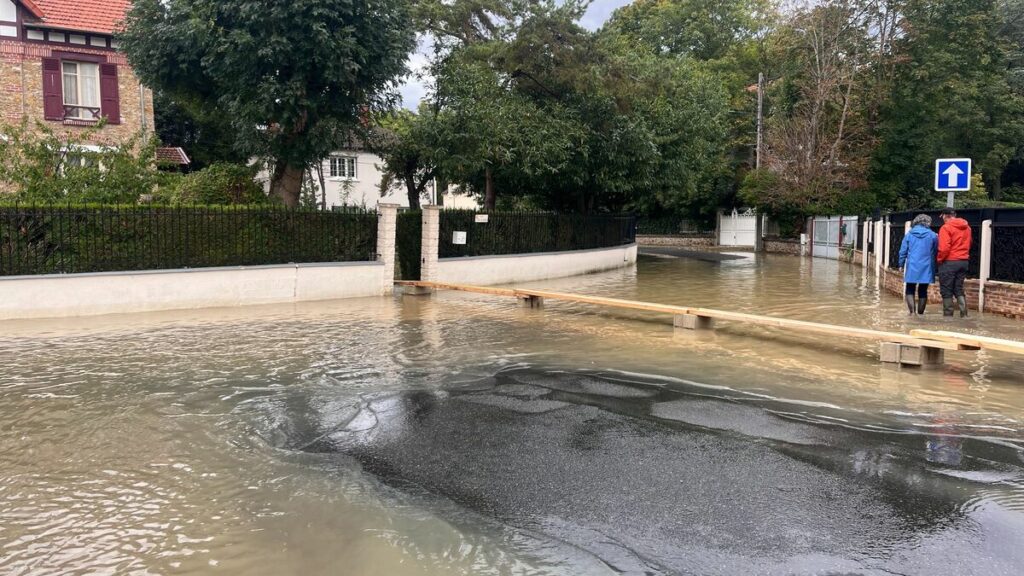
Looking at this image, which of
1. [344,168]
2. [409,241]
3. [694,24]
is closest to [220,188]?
[409,241]

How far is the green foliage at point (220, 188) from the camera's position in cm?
1630

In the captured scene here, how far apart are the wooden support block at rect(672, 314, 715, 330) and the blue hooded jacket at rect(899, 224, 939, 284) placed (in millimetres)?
3700

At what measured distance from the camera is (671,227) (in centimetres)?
5069

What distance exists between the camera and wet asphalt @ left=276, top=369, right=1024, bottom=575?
407cm

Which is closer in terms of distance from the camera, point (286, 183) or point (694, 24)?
point (286, 183)

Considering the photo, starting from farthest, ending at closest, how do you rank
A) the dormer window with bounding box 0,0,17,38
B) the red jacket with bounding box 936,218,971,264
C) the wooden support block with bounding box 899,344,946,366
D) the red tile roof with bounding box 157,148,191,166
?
the red tile roof with bounding box 157,148,191,166 < the dormer window with bounding box 0,0,17,38 < the red jacket with bounding box 936,218,971,264 < the wooden support block with bounding box 899,344,946,366

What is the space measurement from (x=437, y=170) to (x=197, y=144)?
23559mm

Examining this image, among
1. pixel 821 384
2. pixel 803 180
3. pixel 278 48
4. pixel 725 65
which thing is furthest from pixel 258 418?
pixel 725 65

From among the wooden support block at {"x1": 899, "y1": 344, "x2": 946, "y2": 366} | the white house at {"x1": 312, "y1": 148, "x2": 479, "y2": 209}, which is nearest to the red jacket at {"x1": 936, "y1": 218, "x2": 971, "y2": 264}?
the wooden support block at {"x1": 899, "y1": 344, "x2": 946, "y2": 366}

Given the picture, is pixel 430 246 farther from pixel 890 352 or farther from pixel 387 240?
pixel 890 352

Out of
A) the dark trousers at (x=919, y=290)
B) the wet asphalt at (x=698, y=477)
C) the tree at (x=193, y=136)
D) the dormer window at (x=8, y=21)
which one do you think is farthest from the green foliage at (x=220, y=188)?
the tree at (x=193, y=136)

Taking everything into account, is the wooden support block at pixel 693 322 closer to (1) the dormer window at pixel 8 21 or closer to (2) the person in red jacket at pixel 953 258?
(2) the person in red jacket at pixel 953 258

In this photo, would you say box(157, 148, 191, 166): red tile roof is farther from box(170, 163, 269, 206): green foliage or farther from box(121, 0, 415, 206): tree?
box(170, 163, 269, 206): green foliage

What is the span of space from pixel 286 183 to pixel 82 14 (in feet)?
38.4
